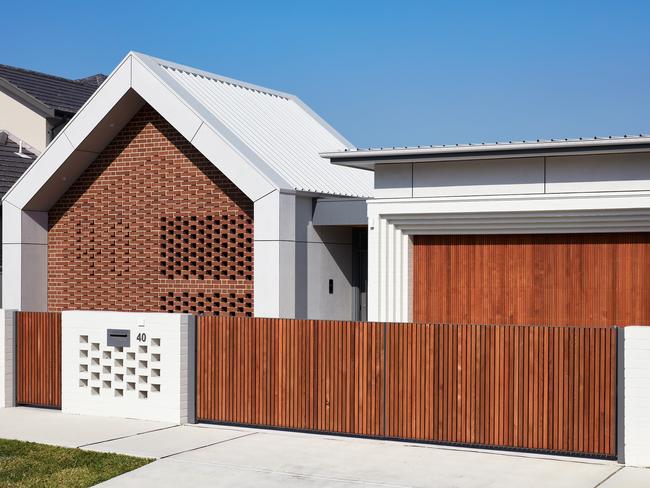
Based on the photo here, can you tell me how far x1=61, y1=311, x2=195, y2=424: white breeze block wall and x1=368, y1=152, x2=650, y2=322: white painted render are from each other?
13.3ft

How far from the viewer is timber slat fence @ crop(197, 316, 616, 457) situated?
40.0ft

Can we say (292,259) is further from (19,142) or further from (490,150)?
(19,142)

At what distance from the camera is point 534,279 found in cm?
1655

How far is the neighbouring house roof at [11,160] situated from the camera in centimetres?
2561

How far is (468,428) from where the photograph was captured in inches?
506

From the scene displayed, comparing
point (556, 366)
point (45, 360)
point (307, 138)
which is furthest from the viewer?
point (307, 138)

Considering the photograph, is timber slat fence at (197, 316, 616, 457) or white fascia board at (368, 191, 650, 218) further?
white fascia board at (368, 191, 650, 218)

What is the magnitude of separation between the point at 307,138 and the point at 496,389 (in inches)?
456

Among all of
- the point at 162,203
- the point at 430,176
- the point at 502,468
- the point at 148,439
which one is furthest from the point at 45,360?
the point at 502,468

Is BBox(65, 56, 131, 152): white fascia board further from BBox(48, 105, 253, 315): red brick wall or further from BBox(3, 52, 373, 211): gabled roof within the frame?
BBox(48, 105, 253, 315): red brick wall

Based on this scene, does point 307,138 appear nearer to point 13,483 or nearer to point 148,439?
point 148,439

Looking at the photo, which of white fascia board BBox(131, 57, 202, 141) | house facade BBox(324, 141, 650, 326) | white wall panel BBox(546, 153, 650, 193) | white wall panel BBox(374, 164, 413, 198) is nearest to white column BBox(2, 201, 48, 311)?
white fascia board BBox(131, 57, 202, 141)

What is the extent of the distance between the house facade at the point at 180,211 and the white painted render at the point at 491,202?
229 cm

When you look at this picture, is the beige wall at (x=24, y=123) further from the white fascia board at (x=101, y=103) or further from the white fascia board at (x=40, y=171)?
the white fascia board at (x=101, y=103)
